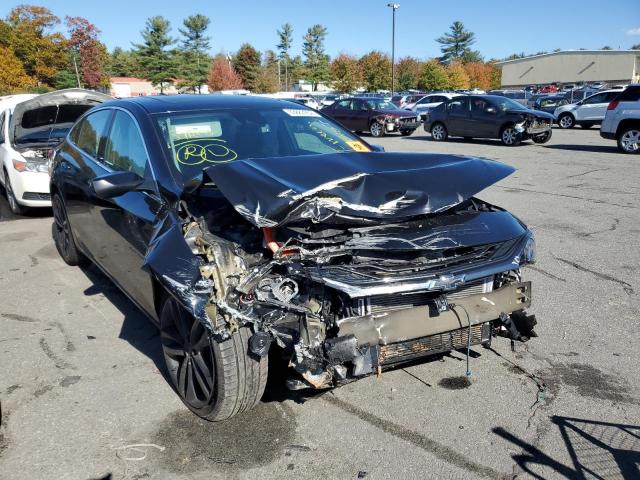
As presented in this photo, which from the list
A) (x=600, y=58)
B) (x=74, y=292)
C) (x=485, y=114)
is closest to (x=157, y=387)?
(x=74, y=292)

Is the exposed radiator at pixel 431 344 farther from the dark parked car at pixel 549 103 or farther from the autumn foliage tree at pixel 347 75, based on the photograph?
the autumn foliage tree at pixel 347 75

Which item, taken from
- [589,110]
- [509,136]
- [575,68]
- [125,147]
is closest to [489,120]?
[509,136]

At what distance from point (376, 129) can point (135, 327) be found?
62.6ft

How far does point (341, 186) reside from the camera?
297 cm

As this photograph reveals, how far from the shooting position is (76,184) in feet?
16.8

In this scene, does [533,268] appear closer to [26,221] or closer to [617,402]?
[617,402]

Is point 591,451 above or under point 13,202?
under

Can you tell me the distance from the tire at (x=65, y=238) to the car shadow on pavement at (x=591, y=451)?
4.63 meters

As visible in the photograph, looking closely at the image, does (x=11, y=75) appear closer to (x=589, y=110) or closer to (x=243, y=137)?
(x=589, y=110)

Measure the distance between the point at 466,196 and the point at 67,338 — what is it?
319cm

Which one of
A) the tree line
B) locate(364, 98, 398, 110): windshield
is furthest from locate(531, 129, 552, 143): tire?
the tree line

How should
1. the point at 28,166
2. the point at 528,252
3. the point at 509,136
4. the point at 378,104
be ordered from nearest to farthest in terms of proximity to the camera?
the point at 528,252
the point at 28,166
the point at 509,136
the point at 378,104

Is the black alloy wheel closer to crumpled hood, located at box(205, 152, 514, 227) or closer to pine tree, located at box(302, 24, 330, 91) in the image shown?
crumpled hood, located at box(205, 152, 514, 227)

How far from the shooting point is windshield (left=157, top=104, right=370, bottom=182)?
374cm
